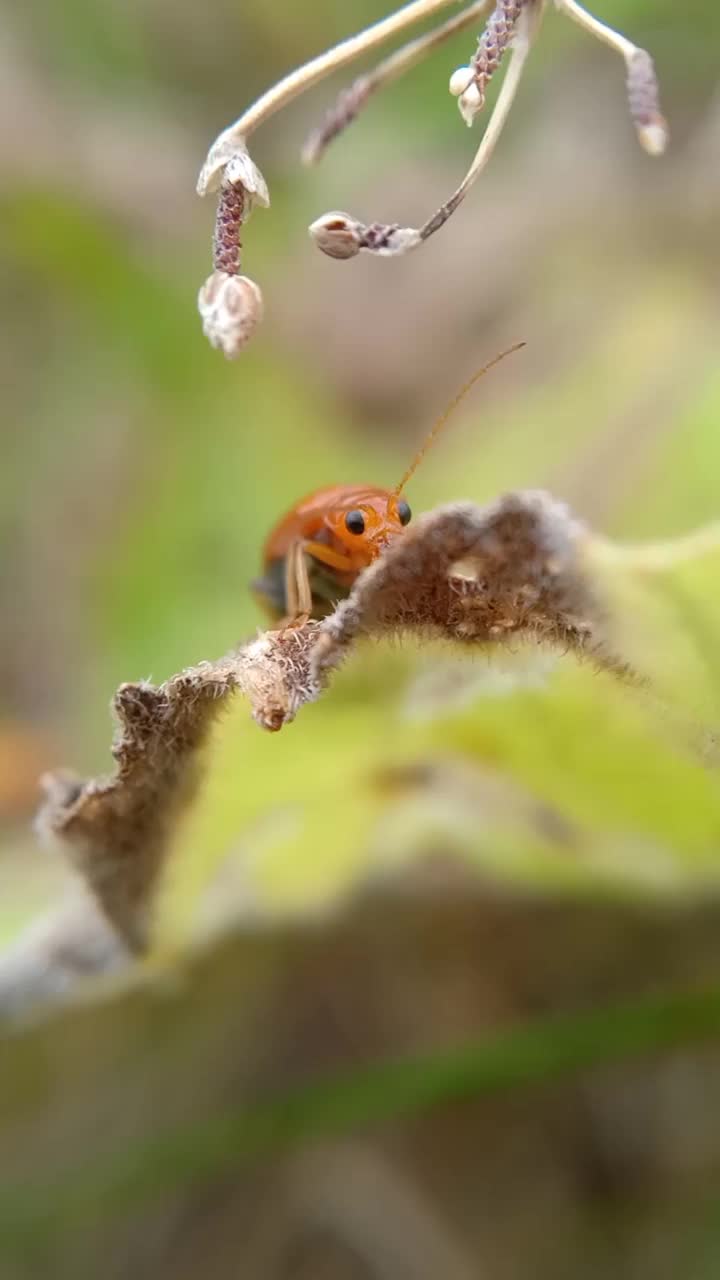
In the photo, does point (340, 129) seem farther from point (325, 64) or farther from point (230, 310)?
point (230, 310)

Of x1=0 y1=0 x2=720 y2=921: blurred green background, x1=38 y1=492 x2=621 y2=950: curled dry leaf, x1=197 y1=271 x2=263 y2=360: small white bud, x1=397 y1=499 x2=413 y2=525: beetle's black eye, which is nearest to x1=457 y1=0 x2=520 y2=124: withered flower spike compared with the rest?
x1=197 y1=271 x2=263 y2=360: small white bud

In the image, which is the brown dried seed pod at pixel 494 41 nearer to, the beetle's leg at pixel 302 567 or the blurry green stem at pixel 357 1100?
the beetle's leg at pixel 302 567

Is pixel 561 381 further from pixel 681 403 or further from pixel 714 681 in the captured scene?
pixel 714 681

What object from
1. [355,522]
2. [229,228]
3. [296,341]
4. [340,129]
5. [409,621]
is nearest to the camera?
[409,621]

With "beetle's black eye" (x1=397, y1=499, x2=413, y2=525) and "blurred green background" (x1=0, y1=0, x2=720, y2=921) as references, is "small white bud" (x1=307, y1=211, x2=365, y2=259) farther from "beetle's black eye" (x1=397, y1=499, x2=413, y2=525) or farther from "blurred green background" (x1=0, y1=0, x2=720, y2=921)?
"blurred green background" (x1=0, y1=0, x2=720, y2=921)

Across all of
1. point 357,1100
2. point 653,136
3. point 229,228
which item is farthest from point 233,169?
Result: point 357,1100

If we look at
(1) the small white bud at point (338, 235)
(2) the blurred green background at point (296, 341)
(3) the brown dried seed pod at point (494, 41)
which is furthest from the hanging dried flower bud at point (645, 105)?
(2) the blurred green background at point (296, 341)

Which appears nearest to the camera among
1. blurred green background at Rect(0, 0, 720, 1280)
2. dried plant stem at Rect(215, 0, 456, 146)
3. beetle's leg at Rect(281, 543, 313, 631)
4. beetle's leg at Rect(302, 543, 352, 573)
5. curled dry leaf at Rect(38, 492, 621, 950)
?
curled dry leaf at Rect(38, 492, 621, 950)
